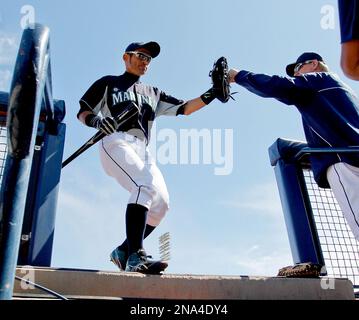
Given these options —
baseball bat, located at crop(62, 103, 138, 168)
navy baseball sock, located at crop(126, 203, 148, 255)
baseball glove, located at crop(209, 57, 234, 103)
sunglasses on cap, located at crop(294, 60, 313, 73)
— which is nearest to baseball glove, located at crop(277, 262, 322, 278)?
navy baseball sock, located at crop(126, 203, 148, 255)

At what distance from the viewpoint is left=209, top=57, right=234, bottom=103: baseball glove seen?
334 cm

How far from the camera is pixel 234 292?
185cm

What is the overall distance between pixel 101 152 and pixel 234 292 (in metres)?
1.47

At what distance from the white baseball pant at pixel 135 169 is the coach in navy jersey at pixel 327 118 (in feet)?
3.54

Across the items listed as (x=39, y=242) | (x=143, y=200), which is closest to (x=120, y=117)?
(x=143, y=200)

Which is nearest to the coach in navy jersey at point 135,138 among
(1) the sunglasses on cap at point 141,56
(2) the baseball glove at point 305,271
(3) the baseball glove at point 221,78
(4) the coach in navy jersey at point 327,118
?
(1) the sunglasses on cap at point 141,56

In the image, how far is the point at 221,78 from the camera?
334cm

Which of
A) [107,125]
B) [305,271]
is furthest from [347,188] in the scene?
[107,125]

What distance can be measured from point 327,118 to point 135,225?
1595 mm

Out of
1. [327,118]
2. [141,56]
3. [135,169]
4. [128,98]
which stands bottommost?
[135,169]

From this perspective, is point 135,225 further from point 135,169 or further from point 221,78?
point 221,78

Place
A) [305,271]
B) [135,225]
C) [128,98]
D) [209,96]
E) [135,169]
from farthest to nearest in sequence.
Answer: [209,96]
[128,98]
[135,169]
[135,225]
[305,271]

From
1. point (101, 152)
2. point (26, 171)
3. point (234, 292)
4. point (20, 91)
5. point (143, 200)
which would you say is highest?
point (101, 152)
